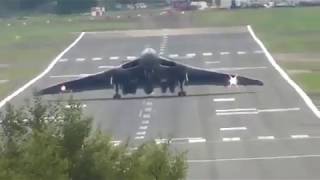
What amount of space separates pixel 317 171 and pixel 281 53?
48513mm

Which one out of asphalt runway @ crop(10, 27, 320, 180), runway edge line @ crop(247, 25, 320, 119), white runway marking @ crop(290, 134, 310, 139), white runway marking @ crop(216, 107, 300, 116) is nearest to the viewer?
asphalt runway @ crop(10, 27, 320, 180)

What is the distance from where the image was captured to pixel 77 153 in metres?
14.2

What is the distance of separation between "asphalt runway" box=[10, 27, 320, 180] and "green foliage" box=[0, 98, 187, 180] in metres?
3.56

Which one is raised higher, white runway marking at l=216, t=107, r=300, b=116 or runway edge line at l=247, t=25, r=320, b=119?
white runway marking at l=216, t=107, r=300, b=116

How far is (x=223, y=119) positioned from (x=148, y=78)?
20.3ft

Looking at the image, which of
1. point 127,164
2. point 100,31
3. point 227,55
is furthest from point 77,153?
point 100,31

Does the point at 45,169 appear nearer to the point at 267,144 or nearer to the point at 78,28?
the point at 267,144

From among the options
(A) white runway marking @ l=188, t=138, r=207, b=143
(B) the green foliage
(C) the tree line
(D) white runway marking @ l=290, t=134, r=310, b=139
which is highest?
(B) the green foliage

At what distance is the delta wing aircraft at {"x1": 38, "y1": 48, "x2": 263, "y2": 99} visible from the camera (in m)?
49.6

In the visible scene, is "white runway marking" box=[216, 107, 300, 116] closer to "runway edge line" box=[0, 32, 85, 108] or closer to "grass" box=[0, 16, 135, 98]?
"runway edge line" box=[0, 32, 85, 108]

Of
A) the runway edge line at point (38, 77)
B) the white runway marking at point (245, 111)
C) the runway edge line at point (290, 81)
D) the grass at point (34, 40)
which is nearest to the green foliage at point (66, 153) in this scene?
the runway edge line at point (38, 77)

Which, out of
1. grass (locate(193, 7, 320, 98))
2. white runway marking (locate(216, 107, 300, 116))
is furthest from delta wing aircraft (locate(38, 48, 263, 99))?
grass (locate(193, 7, 320, 98))

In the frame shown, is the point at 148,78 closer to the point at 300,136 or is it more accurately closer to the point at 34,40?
the point at 300,136

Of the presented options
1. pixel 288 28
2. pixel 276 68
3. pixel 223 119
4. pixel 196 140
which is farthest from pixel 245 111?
pixel 288 28
